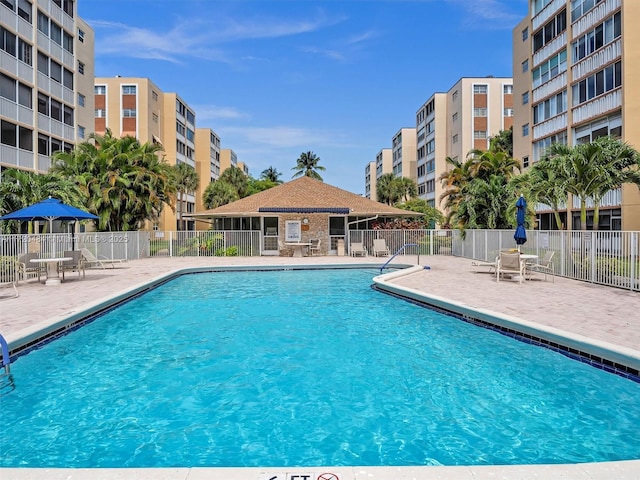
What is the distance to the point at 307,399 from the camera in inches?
230

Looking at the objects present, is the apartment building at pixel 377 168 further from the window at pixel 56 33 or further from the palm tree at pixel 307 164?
the window at pixel 56 33

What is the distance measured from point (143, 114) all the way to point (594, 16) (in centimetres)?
4468

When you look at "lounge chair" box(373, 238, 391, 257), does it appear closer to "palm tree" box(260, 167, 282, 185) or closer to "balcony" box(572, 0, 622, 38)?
"balcony" box(572, 0, 622, 38)

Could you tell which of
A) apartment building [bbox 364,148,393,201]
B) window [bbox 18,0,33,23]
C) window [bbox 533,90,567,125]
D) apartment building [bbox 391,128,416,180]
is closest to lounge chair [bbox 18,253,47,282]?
window [bbox 18,0,33,23]

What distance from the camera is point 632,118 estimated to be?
79.9ft

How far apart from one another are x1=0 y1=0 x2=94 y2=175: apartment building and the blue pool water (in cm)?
2295

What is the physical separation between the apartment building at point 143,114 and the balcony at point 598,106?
3845cm

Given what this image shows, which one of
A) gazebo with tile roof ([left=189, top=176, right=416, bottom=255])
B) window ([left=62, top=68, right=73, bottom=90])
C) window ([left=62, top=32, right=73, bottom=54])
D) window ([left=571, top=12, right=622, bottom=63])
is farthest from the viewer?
window ([left=62, top=68, right=73, bottom=90])

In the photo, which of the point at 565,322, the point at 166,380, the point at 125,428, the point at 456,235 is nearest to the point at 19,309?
the point at 166,380

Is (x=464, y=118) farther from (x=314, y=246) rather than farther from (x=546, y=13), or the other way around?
(x=314, y=246)

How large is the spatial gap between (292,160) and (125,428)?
65.7m

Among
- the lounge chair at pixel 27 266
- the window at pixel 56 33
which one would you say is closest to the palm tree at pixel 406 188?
the window at pixel 56 33

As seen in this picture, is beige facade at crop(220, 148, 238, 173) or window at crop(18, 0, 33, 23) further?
beige facade at crop(220, 148, 238, 173)

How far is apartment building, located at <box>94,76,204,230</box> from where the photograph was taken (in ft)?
167
